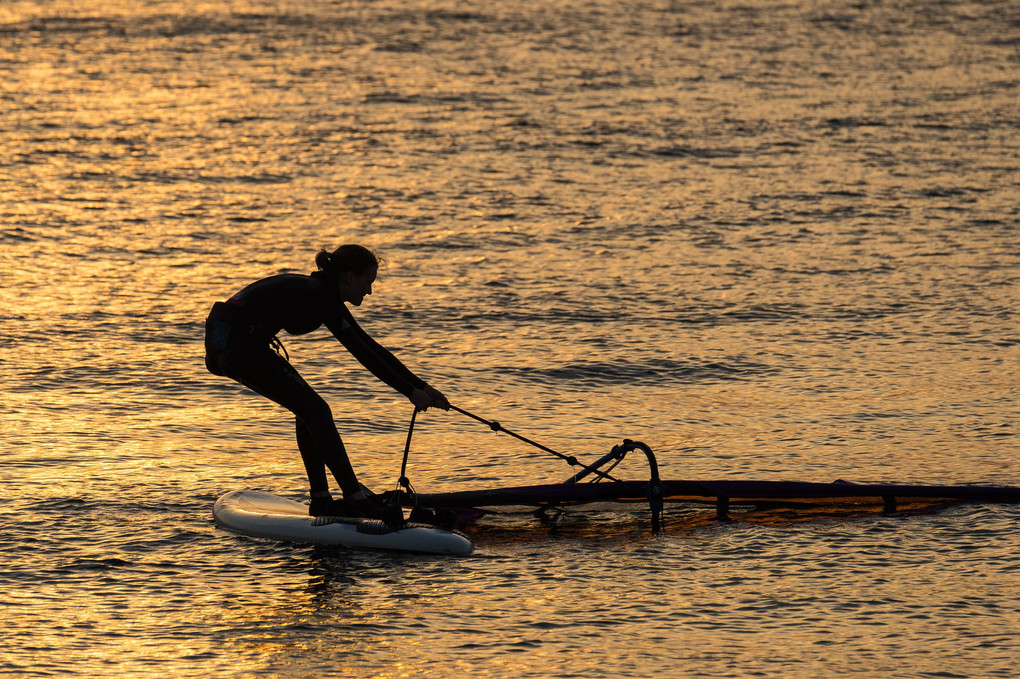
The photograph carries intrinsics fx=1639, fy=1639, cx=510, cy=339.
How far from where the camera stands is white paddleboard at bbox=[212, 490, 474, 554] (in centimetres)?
862

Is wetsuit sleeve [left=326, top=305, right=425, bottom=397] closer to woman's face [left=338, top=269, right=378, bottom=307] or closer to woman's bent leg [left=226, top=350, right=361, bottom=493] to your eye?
woman's face [left=338, top=269, right=378, bottom=307]

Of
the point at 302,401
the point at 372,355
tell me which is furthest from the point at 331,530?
the point at 372,355

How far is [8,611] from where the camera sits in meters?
7.75

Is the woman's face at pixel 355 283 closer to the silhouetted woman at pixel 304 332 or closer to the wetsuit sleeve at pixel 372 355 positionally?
the silhouetted woman at pixel 304 332

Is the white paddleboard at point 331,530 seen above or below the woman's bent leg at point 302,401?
below

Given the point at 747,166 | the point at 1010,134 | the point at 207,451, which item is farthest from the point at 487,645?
the point at 1010,134

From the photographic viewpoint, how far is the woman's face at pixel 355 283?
28.5ft

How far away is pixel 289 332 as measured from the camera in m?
8.70

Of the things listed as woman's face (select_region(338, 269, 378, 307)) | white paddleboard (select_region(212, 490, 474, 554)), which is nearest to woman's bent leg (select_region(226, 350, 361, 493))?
white paddleboard (select_region(212, 490, 474, 554))

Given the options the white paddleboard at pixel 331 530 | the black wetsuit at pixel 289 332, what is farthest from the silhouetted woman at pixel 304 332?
the white paddleboard at pixel 331 530

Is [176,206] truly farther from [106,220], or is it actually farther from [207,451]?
[207,451]

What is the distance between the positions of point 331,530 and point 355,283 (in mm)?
1322

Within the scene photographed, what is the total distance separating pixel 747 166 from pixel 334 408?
932cm

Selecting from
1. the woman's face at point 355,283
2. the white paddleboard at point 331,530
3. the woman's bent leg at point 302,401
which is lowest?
the white paddleboard at point 331,530
